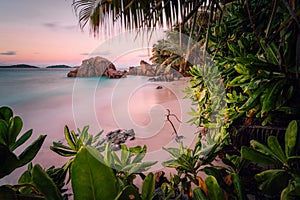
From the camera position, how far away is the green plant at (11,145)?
250 millimetres

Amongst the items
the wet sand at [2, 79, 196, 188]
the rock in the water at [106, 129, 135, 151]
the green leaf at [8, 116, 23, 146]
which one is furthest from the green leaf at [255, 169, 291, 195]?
the rock in the water at [106, 129, 135, 151]

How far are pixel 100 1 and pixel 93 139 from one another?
101cm

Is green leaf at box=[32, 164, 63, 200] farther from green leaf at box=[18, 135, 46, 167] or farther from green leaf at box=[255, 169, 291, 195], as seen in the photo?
green leaf at box=[255, 169, 291, 195]

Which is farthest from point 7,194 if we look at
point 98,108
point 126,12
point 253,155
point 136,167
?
point 98,108

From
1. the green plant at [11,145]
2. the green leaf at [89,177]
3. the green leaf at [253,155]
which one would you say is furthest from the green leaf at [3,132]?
the green leaf at [253,155]

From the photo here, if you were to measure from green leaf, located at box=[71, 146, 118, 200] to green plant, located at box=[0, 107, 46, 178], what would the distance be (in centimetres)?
13

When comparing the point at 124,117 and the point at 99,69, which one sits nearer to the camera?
the point at 99,69

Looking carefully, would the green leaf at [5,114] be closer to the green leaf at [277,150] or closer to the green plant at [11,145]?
the green plant at [11,145]

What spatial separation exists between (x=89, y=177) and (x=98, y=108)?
224 cm

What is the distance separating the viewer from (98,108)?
2.35 meters

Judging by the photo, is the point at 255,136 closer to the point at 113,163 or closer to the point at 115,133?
the point at 113,163

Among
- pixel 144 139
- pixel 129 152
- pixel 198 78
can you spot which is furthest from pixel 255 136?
pixel 144 139

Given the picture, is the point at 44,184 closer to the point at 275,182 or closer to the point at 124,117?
the point at 275,182

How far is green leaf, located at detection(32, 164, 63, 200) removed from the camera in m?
0.20
